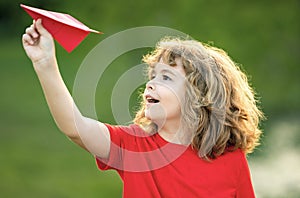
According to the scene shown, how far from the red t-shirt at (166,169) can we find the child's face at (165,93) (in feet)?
0.26

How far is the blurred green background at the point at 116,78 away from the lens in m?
5.78

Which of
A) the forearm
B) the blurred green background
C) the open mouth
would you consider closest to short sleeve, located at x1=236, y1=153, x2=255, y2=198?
Result: the open mouth

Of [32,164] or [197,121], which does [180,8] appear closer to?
[32,164]

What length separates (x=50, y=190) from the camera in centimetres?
544

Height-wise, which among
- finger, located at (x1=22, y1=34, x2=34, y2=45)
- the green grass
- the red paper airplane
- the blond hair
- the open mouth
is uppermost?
the blond hair

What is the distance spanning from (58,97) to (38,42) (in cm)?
17

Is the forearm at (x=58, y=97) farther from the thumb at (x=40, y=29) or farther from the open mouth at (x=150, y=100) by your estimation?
the open mouth at (x=150, y=100)

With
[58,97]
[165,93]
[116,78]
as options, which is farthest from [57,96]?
[116,78]

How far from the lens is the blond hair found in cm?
280

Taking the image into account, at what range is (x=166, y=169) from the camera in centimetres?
268

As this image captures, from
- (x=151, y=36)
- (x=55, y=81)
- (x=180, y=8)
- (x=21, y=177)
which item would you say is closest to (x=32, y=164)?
(x=21, y=177)

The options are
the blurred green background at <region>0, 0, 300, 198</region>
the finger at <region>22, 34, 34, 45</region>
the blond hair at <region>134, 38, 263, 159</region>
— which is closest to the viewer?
the finger at <region>22, 34, 34, 45</region>

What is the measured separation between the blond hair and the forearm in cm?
33

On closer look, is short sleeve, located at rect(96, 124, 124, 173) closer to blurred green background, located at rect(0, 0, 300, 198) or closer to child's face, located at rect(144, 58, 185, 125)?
child's face, located at rect(144, 58, 185, 125)
